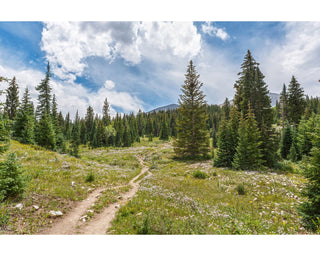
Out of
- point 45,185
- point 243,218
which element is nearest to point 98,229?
point 45,185

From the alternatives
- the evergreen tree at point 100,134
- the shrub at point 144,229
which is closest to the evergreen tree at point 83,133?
the evergreen tree at point 100,134

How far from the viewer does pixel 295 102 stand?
3891 centimetres

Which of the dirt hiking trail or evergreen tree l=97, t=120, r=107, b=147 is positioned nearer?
the dirt hiking trail

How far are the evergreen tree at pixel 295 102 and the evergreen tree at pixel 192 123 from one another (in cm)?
3168

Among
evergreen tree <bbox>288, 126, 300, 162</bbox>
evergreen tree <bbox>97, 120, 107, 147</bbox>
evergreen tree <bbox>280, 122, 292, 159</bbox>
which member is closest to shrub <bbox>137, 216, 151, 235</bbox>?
evergreen tree <bbox>288, 126, 300, 162</bbox>

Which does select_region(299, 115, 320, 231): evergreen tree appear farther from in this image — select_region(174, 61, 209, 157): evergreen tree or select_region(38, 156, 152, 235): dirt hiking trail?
select_region(174, 61, 209, 157): evergreen tree

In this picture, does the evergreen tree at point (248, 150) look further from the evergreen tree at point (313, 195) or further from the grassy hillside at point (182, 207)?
the evergreen tree at point (313, 195)

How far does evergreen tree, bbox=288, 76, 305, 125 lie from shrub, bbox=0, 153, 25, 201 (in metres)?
55.3

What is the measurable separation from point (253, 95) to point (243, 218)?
22206 millimetres

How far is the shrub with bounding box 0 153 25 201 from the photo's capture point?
268 inches

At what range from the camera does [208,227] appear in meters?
5.71

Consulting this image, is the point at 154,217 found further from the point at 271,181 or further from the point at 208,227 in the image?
the point at 271,181

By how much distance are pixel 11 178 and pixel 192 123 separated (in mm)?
24897

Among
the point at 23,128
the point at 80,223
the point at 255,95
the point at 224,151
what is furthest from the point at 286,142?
the point at 23,128
